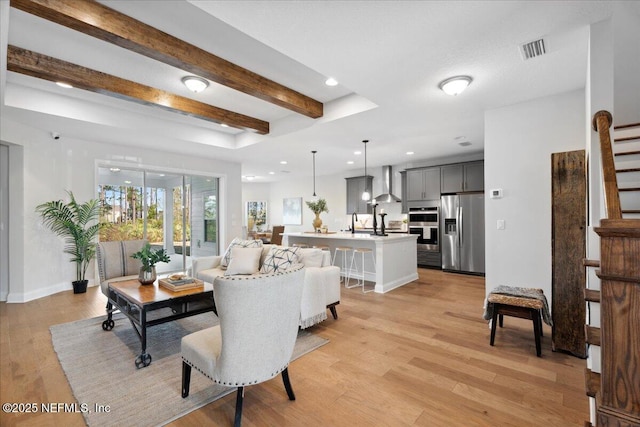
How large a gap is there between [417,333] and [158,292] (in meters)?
2.72

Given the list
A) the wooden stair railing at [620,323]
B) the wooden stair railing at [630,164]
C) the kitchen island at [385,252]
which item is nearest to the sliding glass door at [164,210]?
the kitchen island at [385,252]

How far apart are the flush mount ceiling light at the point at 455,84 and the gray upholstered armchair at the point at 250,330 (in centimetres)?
254

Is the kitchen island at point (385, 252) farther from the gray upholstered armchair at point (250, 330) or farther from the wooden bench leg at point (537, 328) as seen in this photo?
the gray upholstered armchair at point (250, 330)

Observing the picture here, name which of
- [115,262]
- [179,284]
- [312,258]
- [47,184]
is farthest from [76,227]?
[312,258]

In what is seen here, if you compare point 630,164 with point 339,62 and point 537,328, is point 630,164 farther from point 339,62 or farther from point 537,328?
point 339,62

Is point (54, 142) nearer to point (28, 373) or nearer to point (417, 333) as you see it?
point (28, 373)

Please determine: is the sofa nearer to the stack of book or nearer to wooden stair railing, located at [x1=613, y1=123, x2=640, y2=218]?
the stack of book

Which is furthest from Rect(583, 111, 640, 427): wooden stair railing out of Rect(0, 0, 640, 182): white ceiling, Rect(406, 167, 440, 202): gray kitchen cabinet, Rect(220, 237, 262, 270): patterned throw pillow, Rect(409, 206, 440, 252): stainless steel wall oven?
Rect(406, 167, 440, 202): gray kitchen cabinet

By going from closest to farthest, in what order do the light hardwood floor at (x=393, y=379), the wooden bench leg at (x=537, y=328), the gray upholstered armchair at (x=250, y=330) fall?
the gray upholstered armchair at (x=250, y=330) → the light hardwood floor at (x=393, y=379) → the wooden bench leg at (x=537, y=328)

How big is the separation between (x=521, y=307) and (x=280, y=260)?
2.62 meters

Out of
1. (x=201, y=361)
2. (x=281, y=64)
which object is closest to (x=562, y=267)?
(x=201, y=361)

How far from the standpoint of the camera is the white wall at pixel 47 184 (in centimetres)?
445

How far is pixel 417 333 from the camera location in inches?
125

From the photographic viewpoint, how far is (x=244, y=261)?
4.05m
